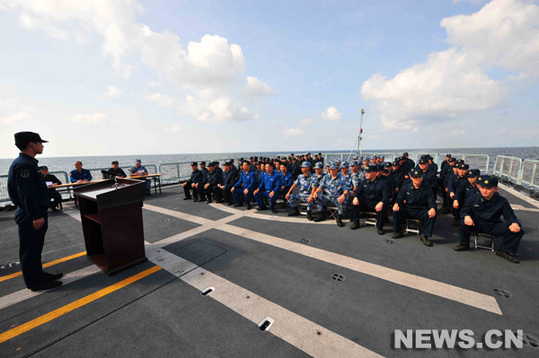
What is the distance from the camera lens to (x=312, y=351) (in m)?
2.10

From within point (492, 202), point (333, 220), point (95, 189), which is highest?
point (95, 189)

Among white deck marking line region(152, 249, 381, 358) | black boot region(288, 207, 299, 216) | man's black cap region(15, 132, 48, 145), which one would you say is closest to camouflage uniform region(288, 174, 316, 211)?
black boot region(288, 207, 299, 216)

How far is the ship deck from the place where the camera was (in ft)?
7.25

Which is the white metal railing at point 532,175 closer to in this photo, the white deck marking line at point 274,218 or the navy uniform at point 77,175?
the white deck marking line at point 274,218

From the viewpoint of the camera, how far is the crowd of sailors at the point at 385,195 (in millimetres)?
4070

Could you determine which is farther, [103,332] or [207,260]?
[207,260]

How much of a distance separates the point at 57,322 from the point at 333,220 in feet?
18.9

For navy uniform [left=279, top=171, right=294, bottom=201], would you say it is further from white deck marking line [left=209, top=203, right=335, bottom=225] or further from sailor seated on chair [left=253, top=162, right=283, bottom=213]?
white deck marking line [left=209, top=203, right=335, bottom=225]

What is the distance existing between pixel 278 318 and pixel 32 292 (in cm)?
361

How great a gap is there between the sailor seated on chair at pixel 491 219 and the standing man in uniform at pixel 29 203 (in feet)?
23.5

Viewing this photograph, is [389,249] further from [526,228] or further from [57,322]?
[57,322]

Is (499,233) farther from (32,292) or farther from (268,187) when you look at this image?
(32,292)

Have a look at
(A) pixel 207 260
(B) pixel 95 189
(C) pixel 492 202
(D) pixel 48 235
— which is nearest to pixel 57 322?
(A) pixel 207 260

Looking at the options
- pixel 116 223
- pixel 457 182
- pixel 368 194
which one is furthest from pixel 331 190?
pixel 116 223
